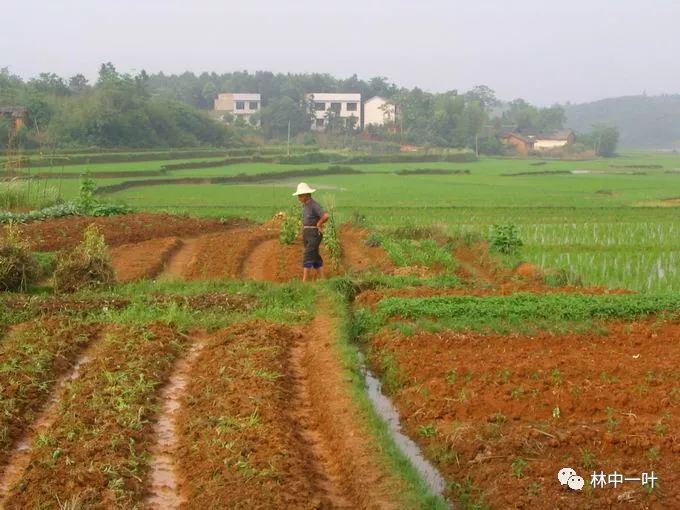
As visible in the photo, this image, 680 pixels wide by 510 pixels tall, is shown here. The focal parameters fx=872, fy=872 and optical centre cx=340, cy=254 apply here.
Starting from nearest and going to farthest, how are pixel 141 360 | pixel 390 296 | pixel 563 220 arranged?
1. pixel 141 360
2. pixel 390 296
3. pixel 563 220

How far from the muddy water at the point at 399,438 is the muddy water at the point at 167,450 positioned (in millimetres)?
1813

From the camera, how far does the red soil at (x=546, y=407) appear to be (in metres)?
6.02

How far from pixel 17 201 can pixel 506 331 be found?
54.6 ft

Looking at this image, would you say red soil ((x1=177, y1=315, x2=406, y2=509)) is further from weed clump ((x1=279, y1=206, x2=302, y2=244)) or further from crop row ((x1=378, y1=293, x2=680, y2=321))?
weed clump ((x1=279, y1=206, x2=302, y2=244))

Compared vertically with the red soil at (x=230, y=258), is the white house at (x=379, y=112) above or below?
above

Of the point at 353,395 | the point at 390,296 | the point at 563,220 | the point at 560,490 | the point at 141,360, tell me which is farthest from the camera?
the point at 563,220

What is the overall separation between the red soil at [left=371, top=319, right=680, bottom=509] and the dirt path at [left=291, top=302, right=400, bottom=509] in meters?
0.55

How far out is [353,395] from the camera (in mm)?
8016

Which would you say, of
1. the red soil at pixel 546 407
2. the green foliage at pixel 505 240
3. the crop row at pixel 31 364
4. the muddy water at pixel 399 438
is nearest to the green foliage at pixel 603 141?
the green foliage at pixel 505 240

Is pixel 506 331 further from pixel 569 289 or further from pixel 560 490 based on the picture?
pixel 560 490

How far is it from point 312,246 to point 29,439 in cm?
669

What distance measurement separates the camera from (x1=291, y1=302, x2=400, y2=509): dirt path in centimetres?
611

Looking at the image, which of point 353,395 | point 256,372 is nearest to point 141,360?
point 256,372

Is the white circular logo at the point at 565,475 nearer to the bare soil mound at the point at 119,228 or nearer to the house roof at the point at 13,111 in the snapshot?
the bare soil mound at the point at 119,228
